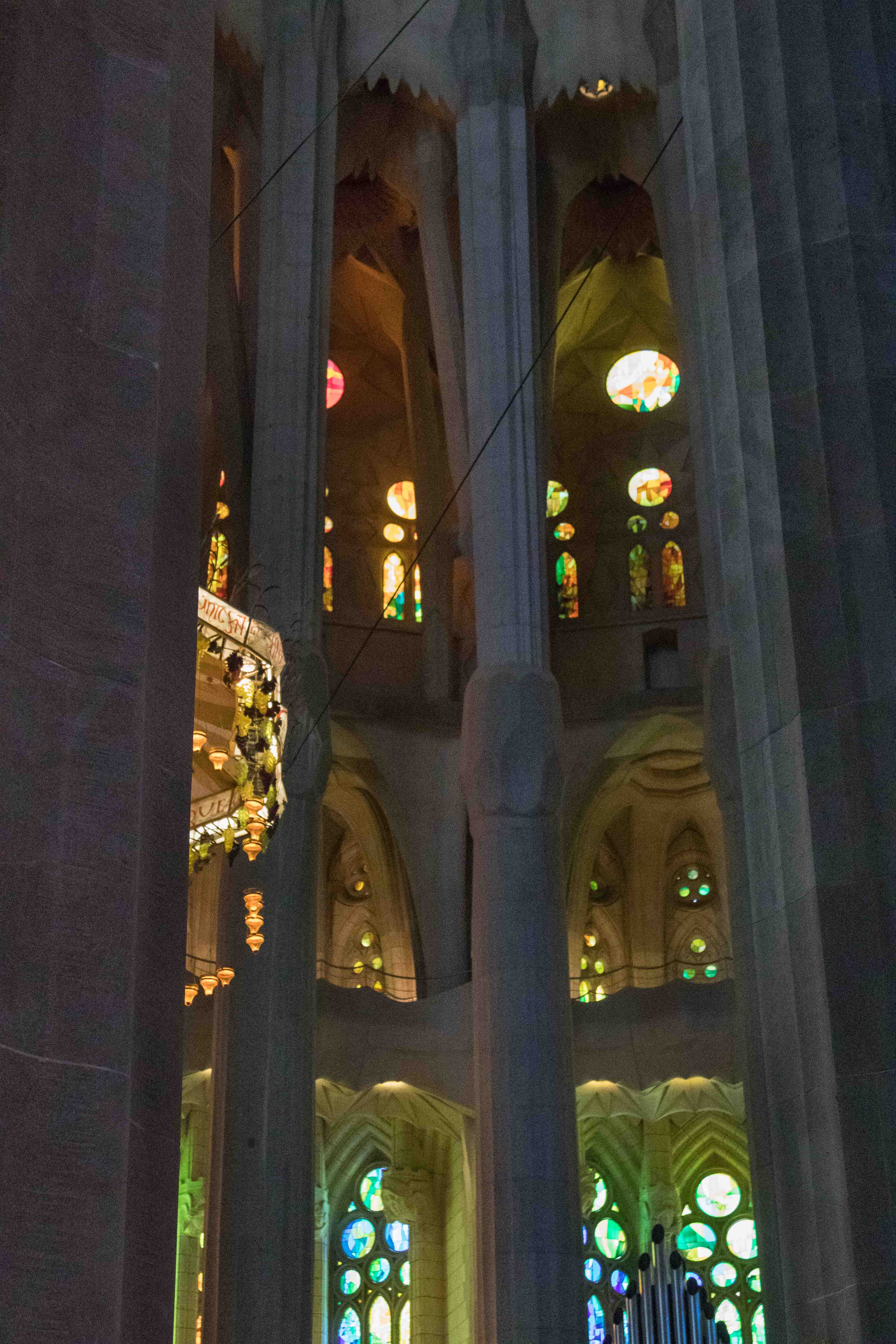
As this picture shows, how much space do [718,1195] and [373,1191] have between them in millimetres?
4115

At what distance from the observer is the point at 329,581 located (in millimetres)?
22656

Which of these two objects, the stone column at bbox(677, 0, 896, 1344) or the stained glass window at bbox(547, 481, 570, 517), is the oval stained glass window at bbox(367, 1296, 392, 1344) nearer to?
the stained glass window at bbox(547, 481, 570, 517)

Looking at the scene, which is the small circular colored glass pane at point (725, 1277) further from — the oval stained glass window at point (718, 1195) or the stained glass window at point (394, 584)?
the stained glass window at point (394, 584)

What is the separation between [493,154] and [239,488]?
171 inches

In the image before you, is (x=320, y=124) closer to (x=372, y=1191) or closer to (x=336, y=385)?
(x=336, y=385)

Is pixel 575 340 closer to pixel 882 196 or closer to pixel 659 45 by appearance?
pixel 659 45

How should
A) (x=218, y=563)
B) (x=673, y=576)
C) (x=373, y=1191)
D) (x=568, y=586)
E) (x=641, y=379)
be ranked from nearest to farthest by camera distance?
(x=373, y=1191), (x=218, y=563), (x=673, y=576), (x=568, y=586), (x=641, y=379)

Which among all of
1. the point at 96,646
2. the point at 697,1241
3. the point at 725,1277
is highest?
the point at 697,1241

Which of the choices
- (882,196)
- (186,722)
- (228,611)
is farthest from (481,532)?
(186,722)

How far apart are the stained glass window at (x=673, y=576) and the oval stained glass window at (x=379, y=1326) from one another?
934cm

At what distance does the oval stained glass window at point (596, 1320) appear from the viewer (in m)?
19.3

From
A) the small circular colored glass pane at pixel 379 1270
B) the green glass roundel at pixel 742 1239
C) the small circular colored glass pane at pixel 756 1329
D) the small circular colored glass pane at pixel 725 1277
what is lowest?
the small circular colored glass pane at pixel 756 1329

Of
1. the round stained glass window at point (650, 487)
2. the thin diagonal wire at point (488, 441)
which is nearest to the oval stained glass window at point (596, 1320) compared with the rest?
the thin diagonal wire at point (488, 441)

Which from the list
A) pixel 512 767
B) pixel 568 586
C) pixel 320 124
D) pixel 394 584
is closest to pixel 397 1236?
pixel 512 767
